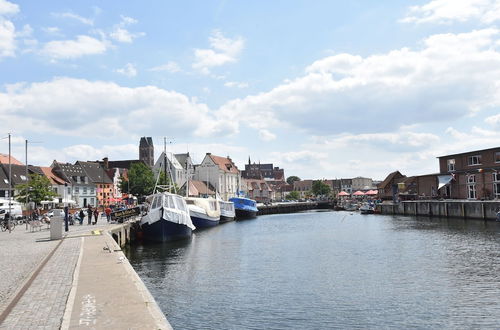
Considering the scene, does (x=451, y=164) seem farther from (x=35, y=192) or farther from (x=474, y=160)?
(x=35, y=192)

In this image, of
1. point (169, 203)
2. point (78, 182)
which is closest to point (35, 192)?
point (169, 203)

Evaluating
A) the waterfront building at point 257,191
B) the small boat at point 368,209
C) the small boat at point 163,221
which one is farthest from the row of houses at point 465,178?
the waterfront building at point 257,191

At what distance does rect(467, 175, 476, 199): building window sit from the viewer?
7344 cm

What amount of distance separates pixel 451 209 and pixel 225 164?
88851 millimetres

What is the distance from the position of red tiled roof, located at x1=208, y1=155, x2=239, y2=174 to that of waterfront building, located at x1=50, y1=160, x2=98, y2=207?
40.4 metres

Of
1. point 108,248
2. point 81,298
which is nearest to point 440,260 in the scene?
point 108,248

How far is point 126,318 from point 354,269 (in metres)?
18.3

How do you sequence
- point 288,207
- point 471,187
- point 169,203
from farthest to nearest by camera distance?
point 288,207
point 471,187
point 169,203

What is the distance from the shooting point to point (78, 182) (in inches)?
4350

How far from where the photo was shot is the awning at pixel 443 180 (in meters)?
79.1

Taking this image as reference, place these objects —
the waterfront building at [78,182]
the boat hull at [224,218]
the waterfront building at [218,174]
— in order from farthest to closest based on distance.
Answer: the waterfront building at [218,174]
the waterfront building at [78,182]
the boat hull at [224,218]

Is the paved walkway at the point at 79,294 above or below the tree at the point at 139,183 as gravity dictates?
below

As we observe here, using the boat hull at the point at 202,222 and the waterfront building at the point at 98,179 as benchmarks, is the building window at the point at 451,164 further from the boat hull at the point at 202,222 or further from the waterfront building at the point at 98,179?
the waterfront building at the point at 98,179

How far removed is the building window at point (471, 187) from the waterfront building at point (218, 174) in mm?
75894
